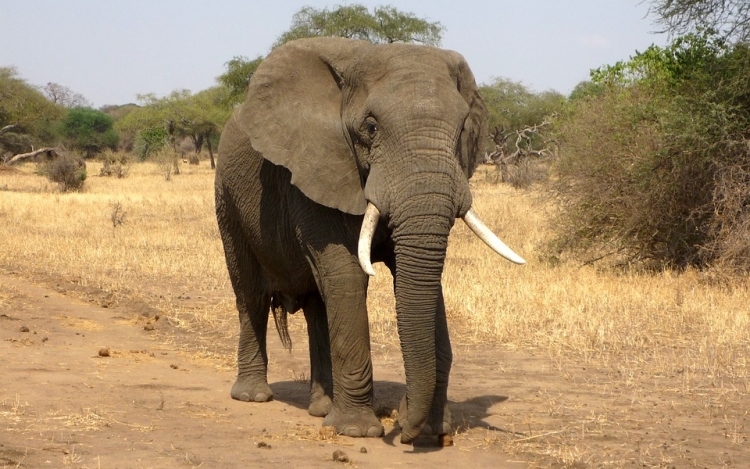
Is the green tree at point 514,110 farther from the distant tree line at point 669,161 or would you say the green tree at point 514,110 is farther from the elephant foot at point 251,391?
the elephant foot at point 251,391

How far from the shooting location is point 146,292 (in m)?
11.0


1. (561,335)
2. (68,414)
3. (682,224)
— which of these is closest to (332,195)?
(68,414)

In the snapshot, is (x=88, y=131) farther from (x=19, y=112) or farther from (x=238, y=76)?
(x=238, y=76)

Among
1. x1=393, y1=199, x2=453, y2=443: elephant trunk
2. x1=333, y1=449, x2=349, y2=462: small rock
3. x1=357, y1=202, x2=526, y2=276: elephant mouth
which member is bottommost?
x1=333, y1=449, x2=349, y2=462: small rock

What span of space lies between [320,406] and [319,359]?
1.01 ft

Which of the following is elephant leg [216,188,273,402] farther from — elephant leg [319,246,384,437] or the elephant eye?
the elephant eye

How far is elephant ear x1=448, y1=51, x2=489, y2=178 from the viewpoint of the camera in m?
5.36

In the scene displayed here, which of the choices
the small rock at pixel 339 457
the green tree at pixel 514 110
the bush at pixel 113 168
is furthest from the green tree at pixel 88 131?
the small rock at pixel 339 457

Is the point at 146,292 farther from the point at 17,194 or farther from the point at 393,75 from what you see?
the point at 17,194

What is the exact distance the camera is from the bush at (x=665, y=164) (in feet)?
36.3

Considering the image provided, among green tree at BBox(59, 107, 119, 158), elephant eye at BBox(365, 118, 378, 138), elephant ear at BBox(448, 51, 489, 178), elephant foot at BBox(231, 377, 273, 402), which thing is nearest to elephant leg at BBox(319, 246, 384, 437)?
elephant eye at BBox(365, 118, 378, 138)

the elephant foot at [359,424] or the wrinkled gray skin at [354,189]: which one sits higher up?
the wrinkled gray skin at [354,189]

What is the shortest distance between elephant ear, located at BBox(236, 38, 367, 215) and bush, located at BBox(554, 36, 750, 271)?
6.58 m

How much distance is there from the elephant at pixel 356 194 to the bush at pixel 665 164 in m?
6.16
